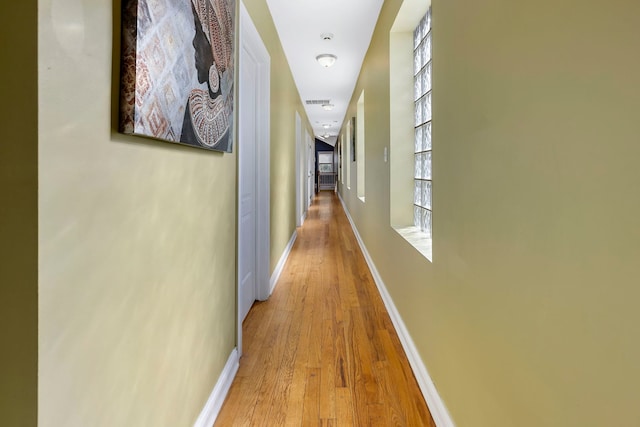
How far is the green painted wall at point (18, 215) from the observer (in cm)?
53

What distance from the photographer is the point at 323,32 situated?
3135mm

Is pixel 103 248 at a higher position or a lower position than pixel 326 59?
lower

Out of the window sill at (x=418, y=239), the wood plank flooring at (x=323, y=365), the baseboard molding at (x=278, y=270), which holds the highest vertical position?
the window sill at (x=418, y=239)

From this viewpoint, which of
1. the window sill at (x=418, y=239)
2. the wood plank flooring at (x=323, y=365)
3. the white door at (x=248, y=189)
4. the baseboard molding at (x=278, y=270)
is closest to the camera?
the wood plank flooring at (x=323, y=365)

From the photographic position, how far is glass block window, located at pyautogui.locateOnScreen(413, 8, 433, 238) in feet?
6.72

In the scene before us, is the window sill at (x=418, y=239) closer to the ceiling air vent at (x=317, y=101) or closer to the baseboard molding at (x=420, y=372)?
the baseboard molding at (x=420, y=372)

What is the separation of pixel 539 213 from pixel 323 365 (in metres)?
1.42

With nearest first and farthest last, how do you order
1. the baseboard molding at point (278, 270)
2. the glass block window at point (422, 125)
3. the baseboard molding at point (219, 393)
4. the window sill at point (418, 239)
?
1. the baseboard molding at point (219, 393)
2. the window sill at point (418, 239)
3. the glass block window at point (422, 125)
4. the baseboard molding at point (278, 270)

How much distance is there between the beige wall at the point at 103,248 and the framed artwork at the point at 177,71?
4 centimetres

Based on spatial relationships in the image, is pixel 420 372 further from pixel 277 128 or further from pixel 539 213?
pixel 277 128

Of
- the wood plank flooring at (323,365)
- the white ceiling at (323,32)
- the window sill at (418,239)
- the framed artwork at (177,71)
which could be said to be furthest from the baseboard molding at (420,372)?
the white ceiling at (323,32)

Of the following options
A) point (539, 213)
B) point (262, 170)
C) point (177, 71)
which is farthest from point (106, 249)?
point (262, 170)

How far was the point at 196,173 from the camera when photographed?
3.93 feet

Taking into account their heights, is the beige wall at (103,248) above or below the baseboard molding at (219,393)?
above
